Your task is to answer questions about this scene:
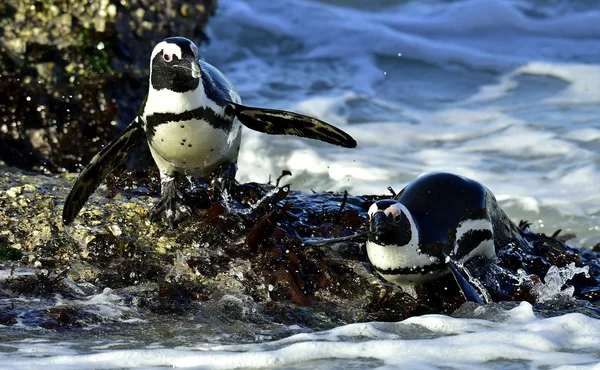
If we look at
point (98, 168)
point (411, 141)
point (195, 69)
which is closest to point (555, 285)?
point (195, 69)

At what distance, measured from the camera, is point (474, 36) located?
16906 mm

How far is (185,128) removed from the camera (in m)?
5.10

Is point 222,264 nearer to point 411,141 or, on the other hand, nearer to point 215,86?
point 215,86

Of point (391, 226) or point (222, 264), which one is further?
point (222, 264)

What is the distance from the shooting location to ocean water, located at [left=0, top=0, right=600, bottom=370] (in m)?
4.05

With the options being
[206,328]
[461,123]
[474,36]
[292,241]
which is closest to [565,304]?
[292,241]

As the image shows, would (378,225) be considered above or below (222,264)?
above

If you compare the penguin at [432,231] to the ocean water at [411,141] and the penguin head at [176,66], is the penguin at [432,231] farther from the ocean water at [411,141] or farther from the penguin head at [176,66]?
the penguin head at [176,66]

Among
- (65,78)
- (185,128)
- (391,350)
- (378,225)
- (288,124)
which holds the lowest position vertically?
(391,350)

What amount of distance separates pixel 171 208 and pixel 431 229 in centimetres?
147

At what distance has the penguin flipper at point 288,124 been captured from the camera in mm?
Result: 5363

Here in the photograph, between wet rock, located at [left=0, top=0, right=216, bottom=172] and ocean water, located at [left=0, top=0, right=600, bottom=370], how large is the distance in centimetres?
173

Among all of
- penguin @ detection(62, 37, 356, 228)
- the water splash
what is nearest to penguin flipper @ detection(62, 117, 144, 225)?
penguin @ detection(62, 37, 356, 228)

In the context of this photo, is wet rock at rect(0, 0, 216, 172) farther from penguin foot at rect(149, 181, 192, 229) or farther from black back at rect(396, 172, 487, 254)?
black back at rect(396, 172, 487, 254)
